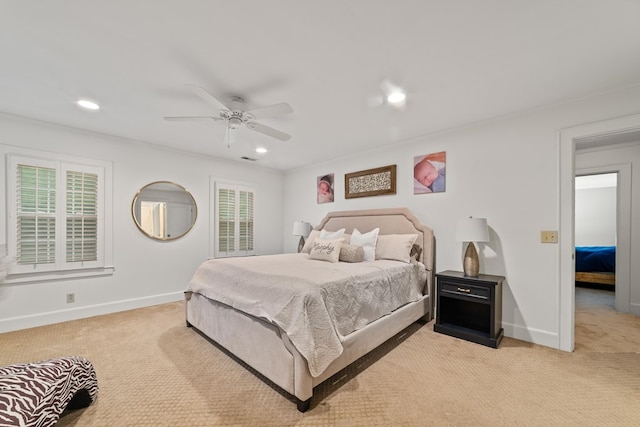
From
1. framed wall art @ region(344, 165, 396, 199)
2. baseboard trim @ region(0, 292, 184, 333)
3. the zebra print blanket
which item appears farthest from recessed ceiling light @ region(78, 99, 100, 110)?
framed wall art @ region(344, 165, 396, 199)

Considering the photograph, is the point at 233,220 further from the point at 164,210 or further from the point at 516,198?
the point at 516,198

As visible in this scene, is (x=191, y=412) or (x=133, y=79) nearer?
(x=191, y=412)

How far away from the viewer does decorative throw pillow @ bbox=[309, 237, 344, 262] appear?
3.21 m

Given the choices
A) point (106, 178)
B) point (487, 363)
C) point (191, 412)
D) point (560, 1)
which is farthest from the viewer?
point (106, 178)

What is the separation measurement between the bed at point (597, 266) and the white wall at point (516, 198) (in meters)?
3.86

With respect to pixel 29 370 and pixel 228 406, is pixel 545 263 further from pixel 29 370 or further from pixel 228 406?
pixel 29 370

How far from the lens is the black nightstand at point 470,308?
2.67 meters

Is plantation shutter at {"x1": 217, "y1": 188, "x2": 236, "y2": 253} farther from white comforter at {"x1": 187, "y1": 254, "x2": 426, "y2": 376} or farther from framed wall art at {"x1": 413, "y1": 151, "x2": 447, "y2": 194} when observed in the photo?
framed wall art at {"x1": 413, "y1": 151, "x2": 447, "y2": 194}

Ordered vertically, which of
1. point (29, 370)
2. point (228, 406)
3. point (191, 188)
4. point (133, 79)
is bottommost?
point (228, 406)

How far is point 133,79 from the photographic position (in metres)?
2.22

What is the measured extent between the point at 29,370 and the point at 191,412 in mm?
942

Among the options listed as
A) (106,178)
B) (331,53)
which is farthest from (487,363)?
(106,178)

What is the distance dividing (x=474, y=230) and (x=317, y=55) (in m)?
2.35

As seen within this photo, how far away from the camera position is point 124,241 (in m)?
3.80
